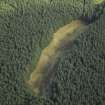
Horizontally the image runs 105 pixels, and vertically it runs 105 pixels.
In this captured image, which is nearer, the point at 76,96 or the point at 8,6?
the point at 76,96

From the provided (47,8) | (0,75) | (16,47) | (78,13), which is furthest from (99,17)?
(0,75)

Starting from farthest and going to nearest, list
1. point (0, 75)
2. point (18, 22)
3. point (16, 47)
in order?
point (18, 22) → point (16, 47) → point (0, 75)

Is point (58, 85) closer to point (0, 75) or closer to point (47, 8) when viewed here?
point (0, 75)

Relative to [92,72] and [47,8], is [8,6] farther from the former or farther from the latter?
[92,72]

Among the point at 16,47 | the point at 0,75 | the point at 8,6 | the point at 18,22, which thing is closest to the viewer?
the point at 0,75

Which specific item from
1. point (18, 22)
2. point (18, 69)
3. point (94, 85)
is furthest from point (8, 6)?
point (94, 85)

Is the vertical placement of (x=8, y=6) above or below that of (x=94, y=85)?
above

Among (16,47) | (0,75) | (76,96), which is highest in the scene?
(16,47)
